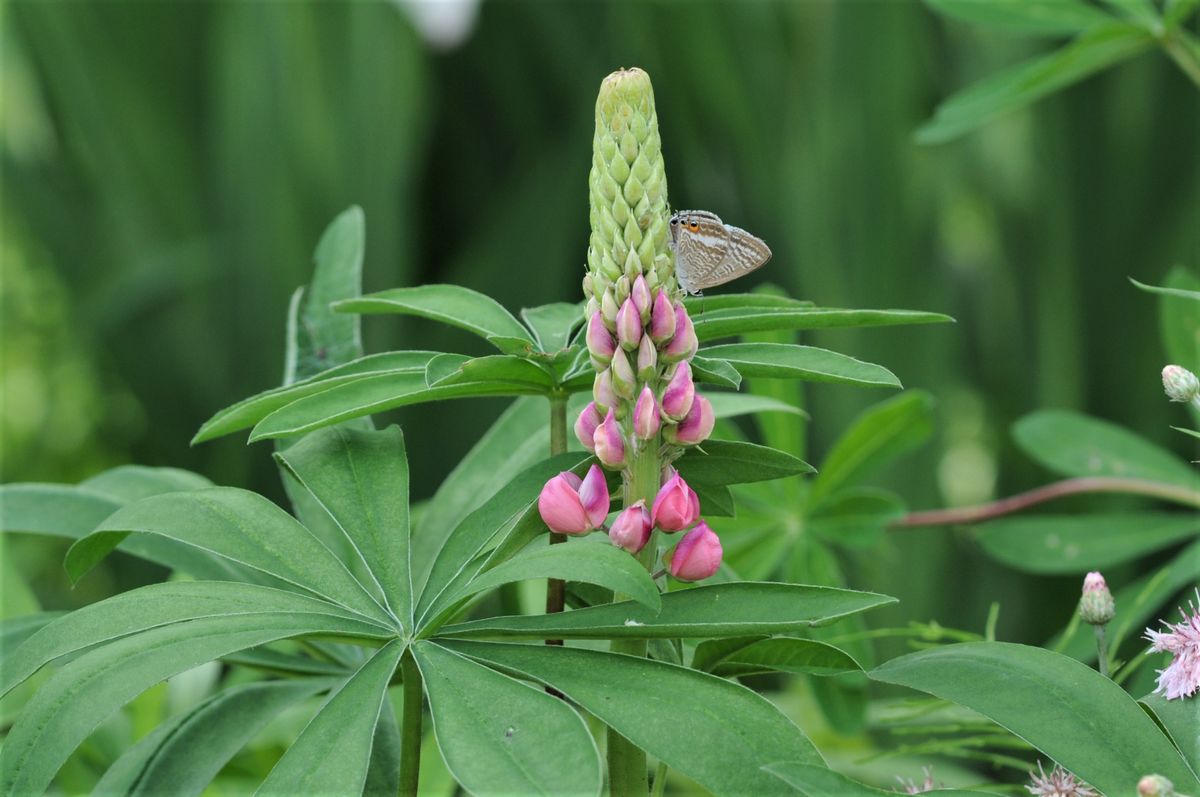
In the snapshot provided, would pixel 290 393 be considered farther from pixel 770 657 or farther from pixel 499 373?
pixel 770 657

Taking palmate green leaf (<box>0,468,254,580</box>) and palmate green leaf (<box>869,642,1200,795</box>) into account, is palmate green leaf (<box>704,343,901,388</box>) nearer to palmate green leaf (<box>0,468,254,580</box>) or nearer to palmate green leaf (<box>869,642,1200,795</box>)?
palmate green leaf (<box>869,642,1200,795</box>)

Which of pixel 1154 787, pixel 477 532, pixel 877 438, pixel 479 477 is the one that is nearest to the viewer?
pixel 1154 787

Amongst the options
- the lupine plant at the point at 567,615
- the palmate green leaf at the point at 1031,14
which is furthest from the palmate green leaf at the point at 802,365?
the palmate green leaf at the point at 1031,14

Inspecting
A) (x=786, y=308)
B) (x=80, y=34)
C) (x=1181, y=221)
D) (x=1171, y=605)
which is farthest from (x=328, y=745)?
(x=80, y=34)

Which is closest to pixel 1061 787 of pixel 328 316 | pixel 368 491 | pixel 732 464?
pixel 732 464

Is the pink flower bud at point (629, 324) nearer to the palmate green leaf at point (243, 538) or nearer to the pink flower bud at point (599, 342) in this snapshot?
the pink flower bud at point (599, 342)

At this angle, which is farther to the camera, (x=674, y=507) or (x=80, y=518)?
(x=80, y=518)
